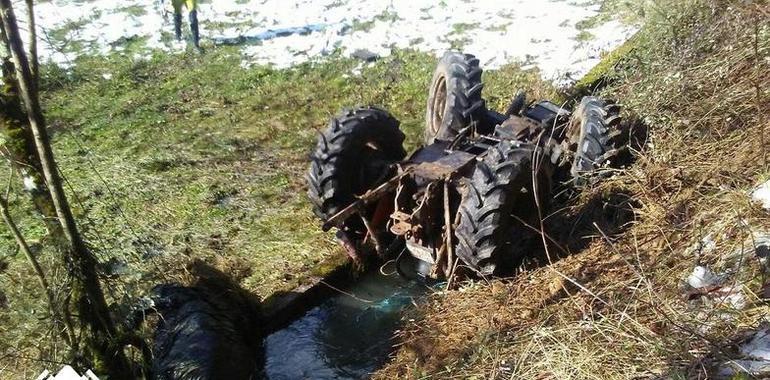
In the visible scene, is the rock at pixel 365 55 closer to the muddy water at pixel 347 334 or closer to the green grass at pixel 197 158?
the green grass at pixel 197 158

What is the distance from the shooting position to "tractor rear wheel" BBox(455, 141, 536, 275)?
462 cm

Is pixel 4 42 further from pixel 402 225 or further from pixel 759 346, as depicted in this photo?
pixel 759 346

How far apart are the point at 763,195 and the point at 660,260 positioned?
2.25 feet

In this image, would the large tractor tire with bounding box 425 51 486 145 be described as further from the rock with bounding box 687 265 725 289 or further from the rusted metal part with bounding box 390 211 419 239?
the rock with bounding box 687 265 725 289

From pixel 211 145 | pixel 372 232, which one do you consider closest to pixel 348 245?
pixel 372 232

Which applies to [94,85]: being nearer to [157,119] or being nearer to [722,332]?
[157,119]

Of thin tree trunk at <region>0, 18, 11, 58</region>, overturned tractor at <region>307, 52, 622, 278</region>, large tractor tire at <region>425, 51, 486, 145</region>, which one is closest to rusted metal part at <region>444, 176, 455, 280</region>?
overturned tractor at <region>307, 52, 622, 278</region>

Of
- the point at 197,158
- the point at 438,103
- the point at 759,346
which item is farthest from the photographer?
the point at 197,158

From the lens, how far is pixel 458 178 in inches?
199

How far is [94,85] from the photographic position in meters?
9.76

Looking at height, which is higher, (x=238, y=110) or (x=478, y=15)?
(x=478, y=15)

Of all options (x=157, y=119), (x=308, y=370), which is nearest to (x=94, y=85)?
(x=157, y=119)

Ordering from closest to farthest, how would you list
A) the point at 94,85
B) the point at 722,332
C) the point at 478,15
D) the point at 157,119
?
the point at 722,332 < the point at 157,119 < the point at 94,85 < the point at 478,15

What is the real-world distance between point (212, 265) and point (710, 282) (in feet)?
12.5
